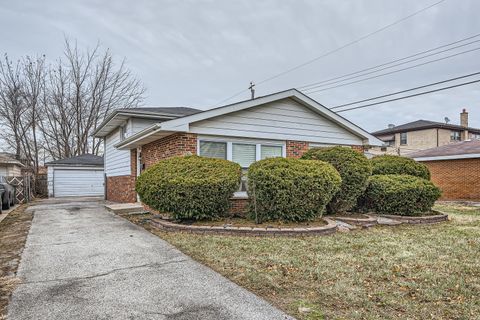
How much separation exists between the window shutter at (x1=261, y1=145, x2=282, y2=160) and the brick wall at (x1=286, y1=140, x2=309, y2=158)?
1.01ft

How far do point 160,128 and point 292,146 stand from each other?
14.2 feet

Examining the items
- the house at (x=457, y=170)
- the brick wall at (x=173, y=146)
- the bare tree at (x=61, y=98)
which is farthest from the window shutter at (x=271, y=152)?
the bare tree at (x=61, y=98)

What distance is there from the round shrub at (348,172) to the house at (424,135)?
22285 millimetres

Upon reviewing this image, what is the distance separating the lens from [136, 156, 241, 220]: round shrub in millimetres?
6891

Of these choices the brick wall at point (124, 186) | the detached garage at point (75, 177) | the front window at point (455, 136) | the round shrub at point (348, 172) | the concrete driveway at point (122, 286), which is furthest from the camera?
the front window at point (455, 136)

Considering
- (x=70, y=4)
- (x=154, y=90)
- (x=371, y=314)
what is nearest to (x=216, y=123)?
(x=371, y=314)

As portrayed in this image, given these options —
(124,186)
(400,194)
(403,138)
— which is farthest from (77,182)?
(403,138)

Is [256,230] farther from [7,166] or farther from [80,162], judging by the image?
[7,166]

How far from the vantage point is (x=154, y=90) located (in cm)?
2873

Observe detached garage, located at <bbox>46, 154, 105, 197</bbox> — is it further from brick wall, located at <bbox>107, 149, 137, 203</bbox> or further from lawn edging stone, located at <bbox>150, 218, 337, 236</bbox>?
lawn edging stone, located at <bbox>150, 218, 337, 236</bbox>

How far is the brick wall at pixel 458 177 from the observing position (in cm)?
1571

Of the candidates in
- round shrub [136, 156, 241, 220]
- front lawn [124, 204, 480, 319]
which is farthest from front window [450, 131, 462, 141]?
round shrub [136, 156, 241, 220]

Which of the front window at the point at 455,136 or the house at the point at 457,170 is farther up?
the front window at the point at 455,136

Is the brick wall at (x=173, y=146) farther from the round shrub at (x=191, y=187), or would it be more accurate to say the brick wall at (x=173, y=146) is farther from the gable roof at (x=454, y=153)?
the gable roof at (x=454, y=153)
